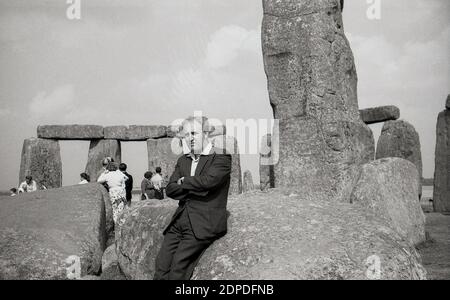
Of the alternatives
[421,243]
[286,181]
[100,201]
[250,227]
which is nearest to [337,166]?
[286,181]

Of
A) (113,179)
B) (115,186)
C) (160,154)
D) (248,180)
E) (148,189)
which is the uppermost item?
(113,179)

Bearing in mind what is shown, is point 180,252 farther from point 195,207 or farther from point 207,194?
point 207,194

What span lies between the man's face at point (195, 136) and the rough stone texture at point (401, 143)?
1205 centimetres

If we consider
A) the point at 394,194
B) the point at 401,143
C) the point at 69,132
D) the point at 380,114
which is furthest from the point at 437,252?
the point at 69,132

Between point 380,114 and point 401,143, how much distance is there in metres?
1.34

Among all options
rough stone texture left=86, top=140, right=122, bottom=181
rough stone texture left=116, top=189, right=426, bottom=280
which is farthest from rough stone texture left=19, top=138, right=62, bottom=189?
rough stone texture left=116, top=189, right=426, bottom=280

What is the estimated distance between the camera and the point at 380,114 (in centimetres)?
1630

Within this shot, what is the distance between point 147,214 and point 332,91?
4130mm

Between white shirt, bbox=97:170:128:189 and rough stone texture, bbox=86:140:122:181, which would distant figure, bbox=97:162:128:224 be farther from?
rough stone texture, bbox=86:140:122:181

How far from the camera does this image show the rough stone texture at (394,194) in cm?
702

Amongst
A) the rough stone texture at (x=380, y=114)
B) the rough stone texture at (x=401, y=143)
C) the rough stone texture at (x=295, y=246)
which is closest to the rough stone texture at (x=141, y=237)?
the rough stone texture at (x=295, y=246)

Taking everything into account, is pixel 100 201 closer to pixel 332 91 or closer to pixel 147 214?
pixel 147 214
